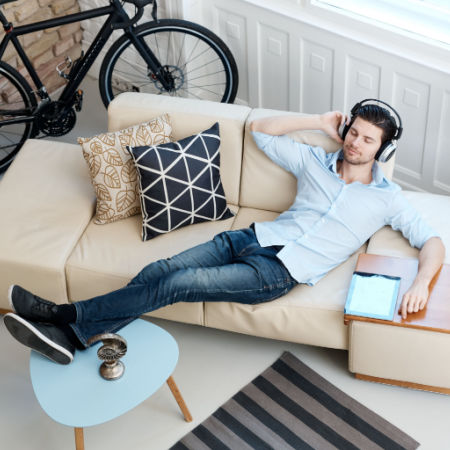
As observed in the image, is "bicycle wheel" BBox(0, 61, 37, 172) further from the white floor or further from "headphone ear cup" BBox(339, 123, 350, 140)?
"headphone ear cup" BBox(339, 123, 350, 140)

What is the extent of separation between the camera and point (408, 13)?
324cm

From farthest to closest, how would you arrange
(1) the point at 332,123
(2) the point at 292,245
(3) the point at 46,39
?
(3) the point at 46,39 < (1) the point at 332,123 < (2) the point at 292,245

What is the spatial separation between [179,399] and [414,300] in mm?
914

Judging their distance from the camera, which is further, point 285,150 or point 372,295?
point 285,150

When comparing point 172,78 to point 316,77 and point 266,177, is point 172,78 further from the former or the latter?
point 266,177

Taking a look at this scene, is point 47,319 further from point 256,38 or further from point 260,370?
point 256,38

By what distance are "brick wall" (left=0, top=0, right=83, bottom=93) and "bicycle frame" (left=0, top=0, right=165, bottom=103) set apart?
1.35ft

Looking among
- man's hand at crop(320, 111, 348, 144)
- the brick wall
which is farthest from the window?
the brick wall

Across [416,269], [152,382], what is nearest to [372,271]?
[416,269]

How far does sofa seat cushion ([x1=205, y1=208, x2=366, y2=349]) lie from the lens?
2.68 m

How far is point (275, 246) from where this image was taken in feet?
9.20

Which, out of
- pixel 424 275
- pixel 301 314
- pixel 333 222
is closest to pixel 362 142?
pixel 333 222

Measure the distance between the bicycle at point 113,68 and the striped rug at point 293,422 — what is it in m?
1.71

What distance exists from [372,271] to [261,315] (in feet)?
1.45
